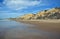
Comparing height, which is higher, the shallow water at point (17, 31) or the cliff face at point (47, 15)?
the cliff face at point (47, 15)

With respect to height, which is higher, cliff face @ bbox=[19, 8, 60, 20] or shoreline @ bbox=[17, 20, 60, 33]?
cliff face @ bbox=[19, 8, 60, 20]

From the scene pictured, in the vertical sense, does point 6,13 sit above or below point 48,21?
above

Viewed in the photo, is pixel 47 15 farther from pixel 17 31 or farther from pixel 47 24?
pixel 17 31

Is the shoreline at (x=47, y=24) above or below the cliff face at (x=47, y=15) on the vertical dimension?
below

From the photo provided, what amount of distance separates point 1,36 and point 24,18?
17.6 inches

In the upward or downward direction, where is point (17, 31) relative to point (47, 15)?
downward

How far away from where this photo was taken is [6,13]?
68.1 inches

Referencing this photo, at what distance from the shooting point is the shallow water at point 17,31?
1709mm

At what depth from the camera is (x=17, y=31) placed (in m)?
1.72

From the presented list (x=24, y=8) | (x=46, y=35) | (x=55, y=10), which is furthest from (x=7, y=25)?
(x=55, y=10)

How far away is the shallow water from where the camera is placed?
5.61 ft

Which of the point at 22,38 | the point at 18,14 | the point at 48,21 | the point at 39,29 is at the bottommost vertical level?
the point at 22,38

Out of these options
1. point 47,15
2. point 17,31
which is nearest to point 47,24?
point 47,15

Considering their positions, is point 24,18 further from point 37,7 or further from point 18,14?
point 37,7
